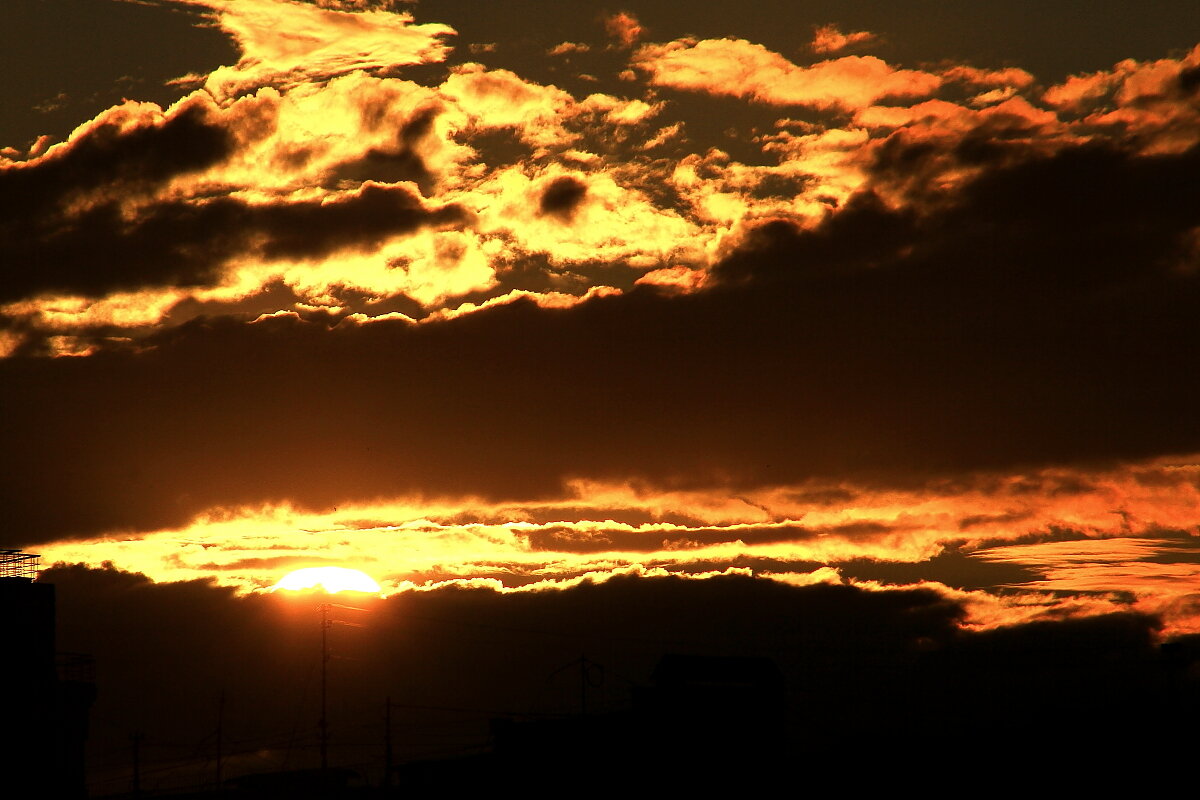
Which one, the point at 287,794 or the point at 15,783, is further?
the point at 287,794

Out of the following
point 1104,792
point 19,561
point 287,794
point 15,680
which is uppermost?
point 19,561

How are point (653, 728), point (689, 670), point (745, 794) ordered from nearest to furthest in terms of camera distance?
1. point (745, 794)
2. point (653, 728)
3. point (689, 670)

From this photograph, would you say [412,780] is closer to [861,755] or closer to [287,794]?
[287,794]

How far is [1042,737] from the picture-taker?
6209 centimetres

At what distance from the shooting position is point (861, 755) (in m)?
63.5

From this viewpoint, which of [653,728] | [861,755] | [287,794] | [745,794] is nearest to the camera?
[861,755]

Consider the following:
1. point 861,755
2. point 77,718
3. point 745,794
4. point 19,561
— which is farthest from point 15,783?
point 861,755

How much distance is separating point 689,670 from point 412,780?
2275 cm

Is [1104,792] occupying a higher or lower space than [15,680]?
lower

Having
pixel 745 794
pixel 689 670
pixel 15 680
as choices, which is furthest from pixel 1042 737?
pixel 15 680

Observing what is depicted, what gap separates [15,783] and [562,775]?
31.6m

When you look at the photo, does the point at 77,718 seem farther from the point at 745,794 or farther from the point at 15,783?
the point at 745,794

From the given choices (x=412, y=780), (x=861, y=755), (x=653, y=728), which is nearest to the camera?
(x=861, y=755)

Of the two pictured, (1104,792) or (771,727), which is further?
(771,727)
